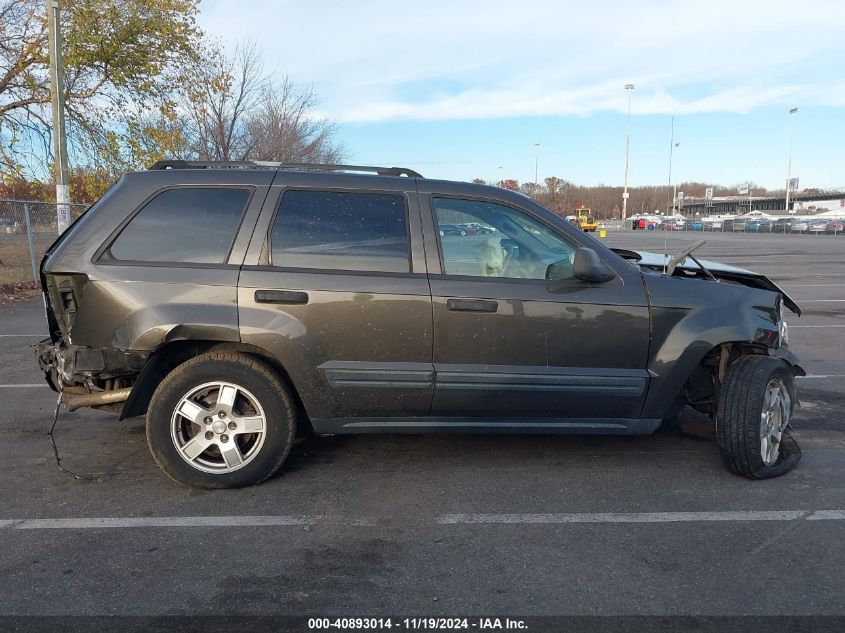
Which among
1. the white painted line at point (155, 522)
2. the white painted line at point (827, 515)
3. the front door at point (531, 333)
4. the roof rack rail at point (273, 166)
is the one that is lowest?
the white painted line at point (827, 515)

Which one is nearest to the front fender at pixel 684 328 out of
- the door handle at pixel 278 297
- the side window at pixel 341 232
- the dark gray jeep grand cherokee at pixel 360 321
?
the dark gray jeep grand cherokee at pixel 360 321

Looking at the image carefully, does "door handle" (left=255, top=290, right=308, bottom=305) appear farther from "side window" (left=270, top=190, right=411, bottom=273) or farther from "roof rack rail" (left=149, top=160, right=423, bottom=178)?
"roof rack rail" (left=149, top=160, right=423, bottom=178)

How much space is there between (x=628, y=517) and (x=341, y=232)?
228 cm

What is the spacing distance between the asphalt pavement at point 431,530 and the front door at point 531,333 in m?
0.50

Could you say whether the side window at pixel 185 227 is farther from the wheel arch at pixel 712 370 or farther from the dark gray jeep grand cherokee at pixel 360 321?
the wheel arch at pixel 712 370

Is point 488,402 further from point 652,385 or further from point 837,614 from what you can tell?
point 837,614

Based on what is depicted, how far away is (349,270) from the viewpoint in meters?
3.94

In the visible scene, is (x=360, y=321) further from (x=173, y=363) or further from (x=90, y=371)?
(x=90, y=371)

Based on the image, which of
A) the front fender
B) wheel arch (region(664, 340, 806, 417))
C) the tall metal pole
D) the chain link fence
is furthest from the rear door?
the chain link fence

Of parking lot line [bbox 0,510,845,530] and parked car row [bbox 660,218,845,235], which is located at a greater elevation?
parked car row [bbox 660,218,845,235]

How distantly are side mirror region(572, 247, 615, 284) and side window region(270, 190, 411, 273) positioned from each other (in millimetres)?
979

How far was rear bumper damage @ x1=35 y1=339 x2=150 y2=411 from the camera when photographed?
3.90m

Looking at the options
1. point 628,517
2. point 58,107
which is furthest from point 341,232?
point 58,107

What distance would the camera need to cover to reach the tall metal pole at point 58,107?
13.0 m
